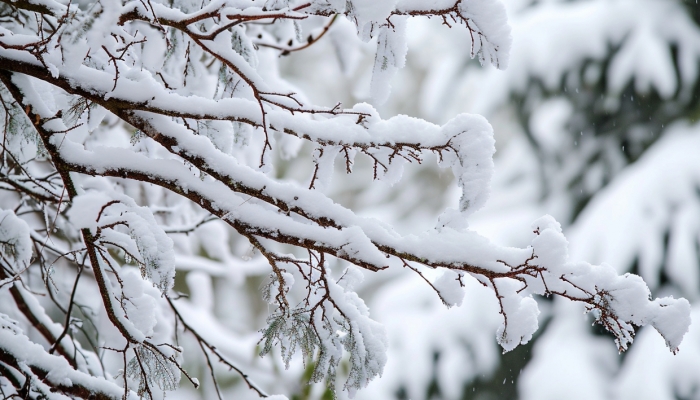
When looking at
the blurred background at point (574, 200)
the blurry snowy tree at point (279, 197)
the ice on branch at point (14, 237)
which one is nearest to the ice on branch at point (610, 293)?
the blurry snowy tree at point (279, 197)

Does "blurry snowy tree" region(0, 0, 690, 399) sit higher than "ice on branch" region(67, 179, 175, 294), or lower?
higher

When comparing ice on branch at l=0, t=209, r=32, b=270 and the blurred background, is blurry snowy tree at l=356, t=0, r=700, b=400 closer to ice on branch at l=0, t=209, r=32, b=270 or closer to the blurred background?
the blurred background

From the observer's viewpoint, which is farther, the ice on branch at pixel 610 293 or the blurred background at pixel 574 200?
the blurred background at pixel 574 200

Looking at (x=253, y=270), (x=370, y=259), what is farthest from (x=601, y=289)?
(x=253, y=270)

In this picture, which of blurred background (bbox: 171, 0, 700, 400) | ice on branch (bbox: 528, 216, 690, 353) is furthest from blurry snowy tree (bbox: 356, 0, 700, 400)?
ice on branch (bbox: 528, 216, 690, 353)

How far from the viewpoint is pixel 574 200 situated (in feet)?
17.6

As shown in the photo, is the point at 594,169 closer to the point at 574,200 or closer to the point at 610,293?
the point at 574,200

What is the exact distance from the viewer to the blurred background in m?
4.46

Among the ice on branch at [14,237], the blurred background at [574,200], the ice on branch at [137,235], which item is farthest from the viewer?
the blurred background at [574,200]

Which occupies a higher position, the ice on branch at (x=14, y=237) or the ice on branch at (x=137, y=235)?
the ice on branch at (x=14, y=237)

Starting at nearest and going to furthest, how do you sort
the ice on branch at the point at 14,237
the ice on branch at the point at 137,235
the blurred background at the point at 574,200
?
the ice on branch at the point at 137,235 → the ice on branch at the point at 14,237 → the blurred background at the point at 574,200

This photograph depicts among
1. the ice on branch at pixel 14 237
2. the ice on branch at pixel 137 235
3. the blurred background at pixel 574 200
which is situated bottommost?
the ice on branch at pixel 137 235

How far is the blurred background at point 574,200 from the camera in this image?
4.46 meters

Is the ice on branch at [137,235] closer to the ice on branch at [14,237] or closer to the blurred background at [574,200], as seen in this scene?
the ice on branch at [14,237]
